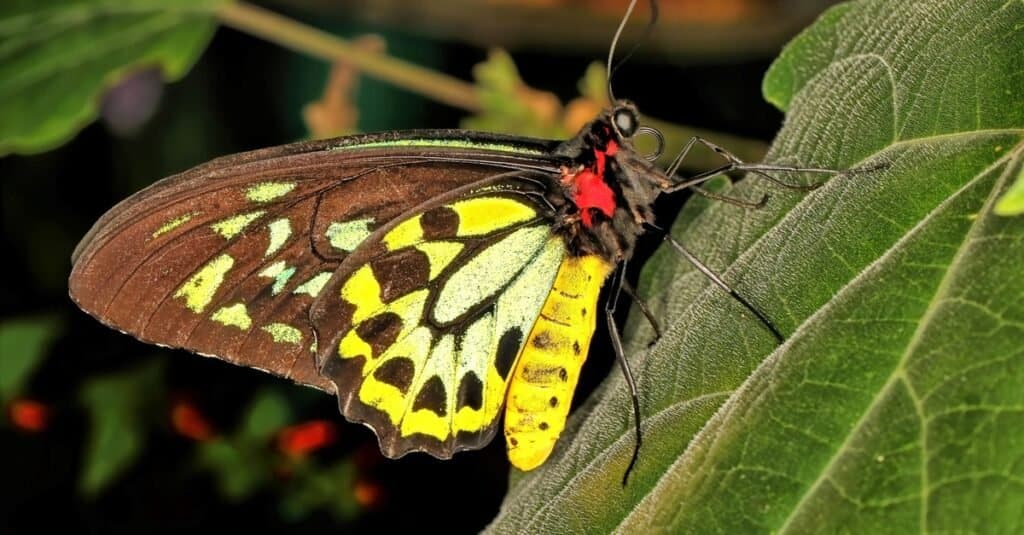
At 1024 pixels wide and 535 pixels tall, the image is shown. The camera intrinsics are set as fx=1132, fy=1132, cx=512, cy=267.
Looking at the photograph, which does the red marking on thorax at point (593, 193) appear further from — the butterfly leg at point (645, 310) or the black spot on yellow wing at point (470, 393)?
the black spot on yellow wing at point (470, 393)

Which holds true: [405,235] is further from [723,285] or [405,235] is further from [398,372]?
[723,285]

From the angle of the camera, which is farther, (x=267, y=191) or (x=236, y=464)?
(x=236, y=464)

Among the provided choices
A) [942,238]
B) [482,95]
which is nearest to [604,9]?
[482,95]

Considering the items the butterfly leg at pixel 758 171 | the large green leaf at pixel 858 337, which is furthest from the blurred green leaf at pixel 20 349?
the butterfly leg at pixel 758 171

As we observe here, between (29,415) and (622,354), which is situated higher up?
(29,415)

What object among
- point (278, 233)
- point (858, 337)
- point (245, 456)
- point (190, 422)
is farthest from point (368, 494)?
point (858, 337)

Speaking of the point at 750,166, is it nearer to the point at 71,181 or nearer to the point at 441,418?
the point at 441,418
